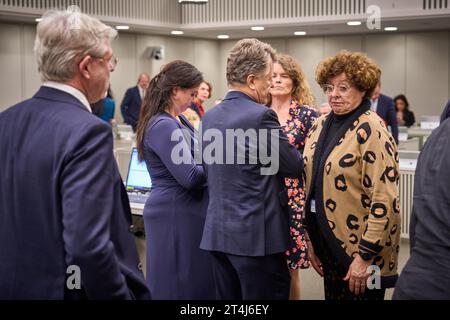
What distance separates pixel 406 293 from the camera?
2.06 m

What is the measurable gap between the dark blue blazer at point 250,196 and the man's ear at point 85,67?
1113 mm

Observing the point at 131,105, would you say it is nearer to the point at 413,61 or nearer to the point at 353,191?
the point at 413,61

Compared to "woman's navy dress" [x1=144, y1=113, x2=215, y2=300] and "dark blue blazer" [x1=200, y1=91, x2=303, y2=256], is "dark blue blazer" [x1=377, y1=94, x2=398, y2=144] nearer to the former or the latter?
"woman's navy dress" [x1=144, y1=113, x2=215, y2=300]

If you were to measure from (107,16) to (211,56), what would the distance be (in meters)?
5.43

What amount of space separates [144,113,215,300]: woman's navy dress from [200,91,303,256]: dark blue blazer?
408mm

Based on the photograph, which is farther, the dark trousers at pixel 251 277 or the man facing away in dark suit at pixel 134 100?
the man facing away in dark suit at pixel 134 100

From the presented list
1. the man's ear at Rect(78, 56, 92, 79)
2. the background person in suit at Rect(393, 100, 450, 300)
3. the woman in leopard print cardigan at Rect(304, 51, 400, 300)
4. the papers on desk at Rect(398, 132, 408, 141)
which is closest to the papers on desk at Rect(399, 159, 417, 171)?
the papers on desk at Rect(398, 132, 408, 141)

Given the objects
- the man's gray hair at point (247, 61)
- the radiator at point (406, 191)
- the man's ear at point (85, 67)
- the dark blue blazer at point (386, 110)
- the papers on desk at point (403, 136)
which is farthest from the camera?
the papers on desk at point (403, 136)

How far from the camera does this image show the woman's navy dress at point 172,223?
3383 millimetres

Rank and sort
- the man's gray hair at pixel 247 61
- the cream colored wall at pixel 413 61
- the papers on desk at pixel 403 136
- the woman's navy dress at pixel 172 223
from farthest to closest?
1. the cream colored wall at pixel 413 61
2. the papers on desk at pixel 403 136
3. the woman's navy dress at pixel 172 223
4. the man's gray hair at pixel 247 61

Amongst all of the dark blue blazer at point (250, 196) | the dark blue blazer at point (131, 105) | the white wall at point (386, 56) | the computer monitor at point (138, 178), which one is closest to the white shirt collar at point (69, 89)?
the dark blue blazer at point (250, 196)

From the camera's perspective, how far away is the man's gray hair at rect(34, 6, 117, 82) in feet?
6.07

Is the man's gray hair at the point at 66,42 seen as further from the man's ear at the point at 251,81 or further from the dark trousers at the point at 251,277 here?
the dark trousers at the point at 251,277
